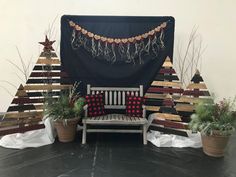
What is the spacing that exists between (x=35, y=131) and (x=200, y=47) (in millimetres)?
2890

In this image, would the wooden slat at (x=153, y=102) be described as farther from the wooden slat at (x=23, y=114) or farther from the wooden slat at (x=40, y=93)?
the wooden slat at (x=23, y=114)

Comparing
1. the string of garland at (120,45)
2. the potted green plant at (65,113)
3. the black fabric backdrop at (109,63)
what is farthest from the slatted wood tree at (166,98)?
the potted green plant at (65,113)

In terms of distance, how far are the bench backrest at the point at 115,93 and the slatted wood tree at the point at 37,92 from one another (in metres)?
0.43

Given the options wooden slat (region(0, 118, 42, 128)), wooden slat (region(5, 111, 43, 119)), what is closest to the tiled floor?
wooden slat (region(0, 118, 42, 128))

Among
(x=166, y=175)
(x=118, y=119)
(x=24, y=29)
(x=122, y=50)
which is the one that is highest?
(x=24, y=29)

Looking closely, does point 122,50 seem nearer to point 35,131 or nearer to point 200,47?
A: point 200,47

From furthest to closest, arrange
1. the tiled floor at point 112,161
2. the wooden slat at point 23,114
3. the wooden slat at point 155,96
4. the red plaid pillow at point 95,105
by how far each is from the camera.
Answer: the wooden slat at point 155,96
the red plaid pillow at point 95,105
the wooden slat at point 23,114
the tiled floor at point 112,161

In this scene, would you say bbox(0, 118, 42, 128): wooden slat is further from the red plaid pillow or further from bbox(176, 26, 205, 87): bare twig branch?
bbox(176, 26, 205, 87): bare twig branch

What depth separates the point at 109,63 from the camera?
3.75m

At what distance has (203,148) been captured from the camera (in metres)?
3.17

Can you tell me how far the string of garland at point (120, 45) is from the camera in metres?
3.69

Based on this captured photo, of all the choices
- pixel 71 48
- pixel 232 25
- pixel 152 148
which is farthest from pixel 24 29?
pixel 232 25

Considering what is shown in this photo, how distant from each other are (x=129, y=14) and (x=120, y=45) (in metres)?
0.58

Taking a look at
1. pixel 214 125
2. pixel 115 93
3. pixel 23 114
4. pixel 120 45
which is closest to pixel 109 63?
pixel 120 45
